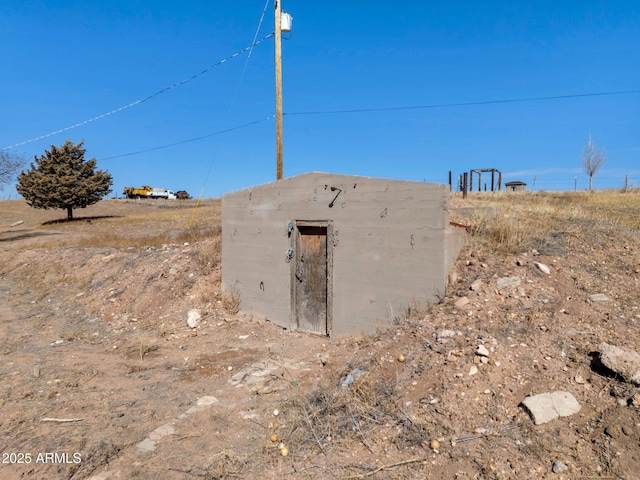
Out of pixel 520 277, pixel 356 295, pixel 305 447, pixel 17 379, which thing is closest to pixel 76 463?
pixel 305 447

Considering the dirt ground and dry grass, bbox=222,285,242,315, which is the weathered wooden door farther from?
dry grass, bbox=222,285,242,315

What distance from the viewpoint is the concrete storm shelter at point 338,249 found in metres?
6.33

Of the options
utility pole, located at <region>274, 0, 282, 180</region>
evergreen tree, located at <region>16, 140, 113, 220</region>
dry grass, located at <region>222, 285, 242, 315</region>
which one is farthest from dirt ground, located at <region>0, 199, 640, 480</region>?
evergreen tree, located at <region>16, 140, 113, 220</region>

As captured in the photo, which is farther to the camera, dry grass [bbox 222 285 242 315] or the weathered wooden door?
dry grass [bbox 222 285 242 315]

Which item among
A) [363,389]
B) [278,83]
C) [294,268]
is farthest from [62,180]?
[363,389]

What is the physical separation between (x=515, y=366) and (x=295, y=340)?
4.13 metres

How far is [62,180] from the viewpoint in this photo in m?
27.4

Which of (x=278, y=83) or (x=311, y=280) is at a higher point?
(x=278, y=83)

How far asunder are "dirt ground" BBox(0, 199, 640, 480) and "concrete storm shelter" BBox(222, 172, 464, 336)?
0.43 metres

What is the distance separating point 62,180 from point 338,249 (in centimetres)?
2808

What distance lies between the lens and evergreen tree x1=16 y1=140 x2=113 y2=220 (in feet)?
89.5

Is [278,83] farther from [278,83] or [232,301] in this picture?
[232,301]

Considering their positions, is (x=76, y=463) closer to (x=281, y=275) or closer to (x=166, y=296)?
(x=281, y=275)

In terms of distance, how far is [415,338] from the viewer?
5.42 meters
